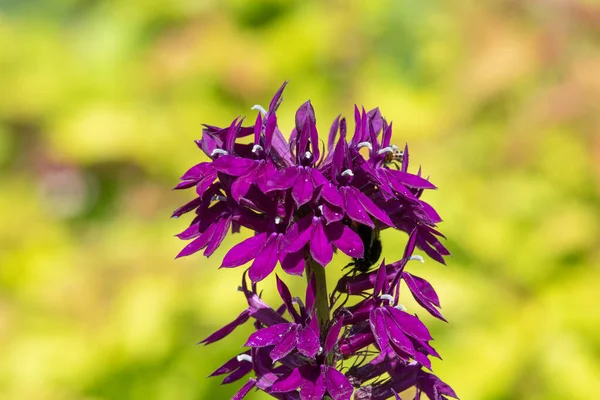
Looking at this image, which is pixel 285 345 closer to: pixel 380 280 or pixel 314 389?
pixel 314 389

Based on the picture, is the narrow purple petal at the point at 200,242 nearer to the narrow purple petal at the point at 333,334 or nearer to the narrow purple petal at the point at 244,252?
the narrow purple petal at the point at 244,252

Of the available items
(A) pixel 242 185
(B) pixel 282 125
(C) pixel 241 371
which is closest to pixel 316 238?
(A) pixel 242 185

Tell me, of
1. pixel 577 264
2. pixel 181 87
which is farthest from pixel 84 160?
pixel 577 264

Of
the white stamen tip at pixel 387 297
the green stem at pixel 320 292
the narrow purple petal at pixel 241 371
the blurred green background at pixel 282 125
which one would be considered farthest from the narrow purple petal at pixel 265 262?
the blurred green background at pixel 282 125

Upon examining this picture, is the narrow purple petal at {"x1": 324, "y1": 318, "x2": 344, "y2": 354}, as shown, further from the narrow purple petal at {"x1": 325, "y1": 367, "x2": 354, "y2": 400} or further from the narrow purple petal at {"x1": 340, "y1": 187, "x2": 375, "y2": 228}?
the narrow purple petal at {"x1": 340, "y1": 187, "x2": 375, "y2": 228}

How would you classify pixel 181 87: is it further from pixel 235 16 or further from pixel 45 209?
pixel 45 209

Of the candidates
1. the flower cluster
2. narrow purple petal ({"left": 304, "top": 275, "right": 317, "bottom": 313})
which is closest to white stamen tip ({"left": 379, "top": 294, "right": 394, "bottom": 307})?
the flower cluster
